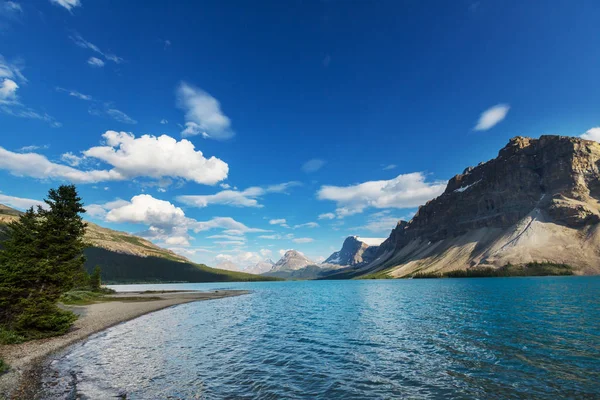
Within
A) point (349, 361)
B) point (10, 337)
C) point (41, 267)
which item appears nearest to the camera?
point (349, 361)

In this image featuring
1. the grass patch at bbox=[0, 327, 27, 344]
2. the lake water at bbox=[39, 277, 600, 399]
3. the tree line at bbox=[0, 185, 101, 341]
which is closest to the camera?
the lake water at bbox=[39, 277, 600, 399]

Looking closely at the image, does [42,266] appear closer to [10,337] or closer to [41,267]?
[41,267]

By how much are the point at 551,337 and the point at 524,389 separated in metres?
17.9

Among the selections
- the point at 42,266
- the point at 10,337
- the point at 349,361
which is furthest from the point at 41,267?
the point at 349,361

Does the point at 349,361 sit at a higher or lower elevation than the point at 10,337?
lower

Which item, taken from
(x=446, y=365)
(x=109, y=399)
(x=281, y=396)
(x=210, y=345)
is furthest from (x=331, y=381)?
(x=210, y=345)

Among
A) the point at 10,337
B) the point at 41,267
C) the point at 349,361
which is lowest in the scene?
the point at 349,361

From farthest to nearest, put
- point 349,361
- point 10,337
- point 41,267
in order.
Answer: point 41,267 < point 10,337 < point 349,361

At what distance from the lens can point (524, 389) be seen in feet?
60.8

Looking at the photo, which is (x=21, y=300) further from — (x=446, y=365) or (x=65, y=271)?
(x=446, y=365)

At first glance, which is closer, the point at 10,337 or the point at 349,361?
the point at 349,361

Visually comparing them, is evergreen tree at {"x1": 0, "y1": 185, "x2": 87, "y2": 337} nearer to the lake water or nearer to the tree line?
the tree line

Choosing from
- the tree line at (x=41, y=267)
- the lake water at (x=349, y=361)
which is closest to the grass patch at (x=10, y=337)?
the tree line at (x=41, y=267)

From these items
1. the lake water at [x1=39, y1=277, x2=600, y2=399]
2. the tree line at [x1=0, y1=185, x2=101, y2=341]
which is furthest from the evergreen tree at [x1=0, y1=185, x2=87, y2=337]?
the lake water at [x1=39, y1=277, x2=600, y2=399]
